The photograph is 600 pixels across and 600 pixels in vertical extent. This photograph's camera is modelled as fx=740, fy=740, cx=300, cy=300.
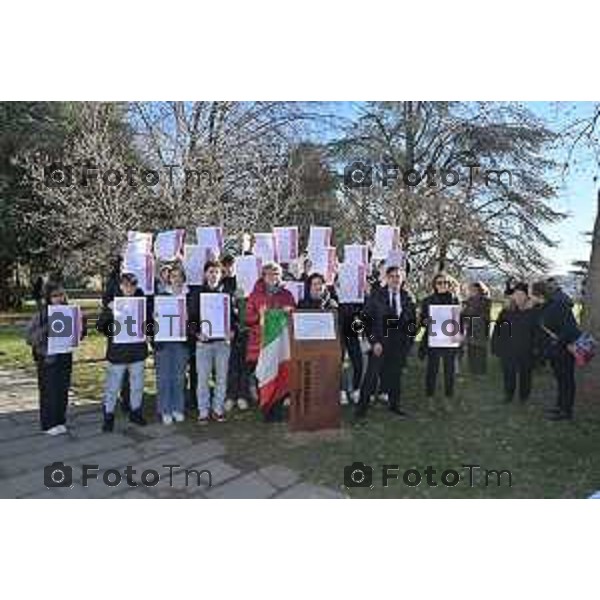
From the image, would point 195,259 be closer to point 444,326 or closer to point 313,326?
point 313,326

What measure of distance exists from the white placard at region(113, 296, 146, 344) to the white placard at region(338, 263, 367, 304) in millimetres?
1346

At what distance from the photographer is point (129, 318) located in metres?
4.78

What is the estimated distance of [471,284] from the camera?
506cm

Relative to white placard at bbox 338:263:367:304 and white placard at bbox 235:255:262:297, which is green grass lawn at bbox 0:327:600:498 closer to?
white placard at bbox 338:263:367:304

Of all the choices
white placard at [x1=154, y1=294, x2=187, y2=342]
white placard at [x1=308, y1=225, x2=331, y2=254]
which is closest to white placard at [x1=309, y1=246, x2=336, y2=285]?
white placard at [x1=308, y1=225, x2=331, y2=254]

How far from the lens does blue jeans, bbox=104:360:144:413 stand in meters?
4.82

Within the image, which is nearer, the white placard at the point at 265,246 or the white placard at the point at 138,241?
the white placard at the point at 138,241

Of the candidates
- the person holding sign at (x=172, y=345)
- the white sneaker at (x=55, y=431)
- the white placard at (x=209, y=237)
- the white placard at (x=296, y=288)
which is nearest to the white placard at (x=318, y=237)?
the white placard at (x=296, y=288)

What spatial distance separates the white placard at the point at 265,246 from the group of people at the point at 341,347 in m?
0.13

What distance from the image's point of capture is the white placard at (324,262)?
5.02 m

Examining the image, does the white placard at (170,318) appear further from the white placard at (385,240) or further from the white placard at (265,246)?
the white placard at (385,240)

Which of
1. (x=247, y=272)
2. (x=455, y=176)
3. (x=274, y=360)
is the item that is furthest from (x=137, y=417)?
(x=455, y=176)
